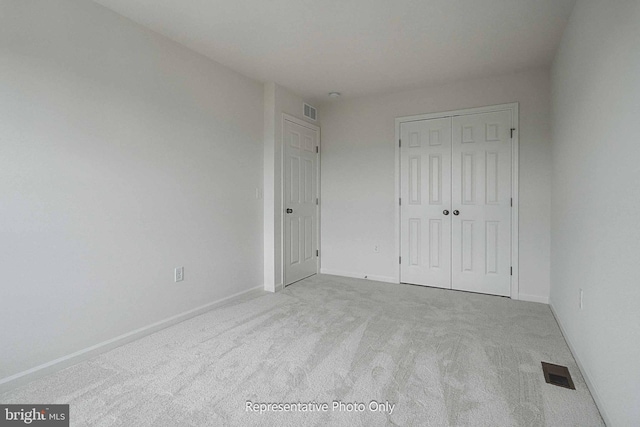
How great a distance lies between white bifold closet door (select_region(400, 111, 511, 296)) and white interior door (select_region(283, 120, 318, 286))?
48.0 inches

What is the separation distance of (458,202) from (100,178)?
3.47 metres

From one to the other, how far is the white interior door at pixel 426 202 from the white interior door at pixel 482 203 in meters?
Result: 0.10

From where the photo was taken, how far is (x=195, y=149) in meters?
2.97

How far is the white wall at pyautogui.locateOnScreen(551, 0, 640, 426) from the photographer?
50.9 inches

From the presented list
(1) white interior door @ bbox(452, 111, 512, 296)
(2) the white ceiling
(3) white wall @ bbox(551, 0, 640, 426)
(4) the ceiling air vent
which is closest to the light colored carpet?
(3) white wall @ bbox(551, 0, 640, 426)

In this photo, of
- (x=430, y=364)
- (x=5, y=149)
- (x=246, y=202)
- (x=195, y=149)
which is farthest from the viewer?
(x=246, y=202)

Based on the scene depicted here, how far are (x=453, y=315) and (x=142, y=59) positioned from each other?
11.2 ft

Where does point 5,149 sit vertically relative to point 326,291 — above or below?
above

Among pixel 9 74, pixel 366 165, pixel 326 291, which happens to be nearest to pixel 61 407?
pixel 9 74

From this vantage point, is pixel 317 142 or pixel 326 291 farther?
pixel 317 142

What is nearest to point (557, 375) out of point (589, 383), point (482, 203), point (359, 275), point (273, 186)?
point (589, 383)

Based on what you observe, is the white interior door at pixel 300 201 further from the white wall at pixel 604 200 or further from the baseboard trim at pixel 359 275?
the white wall at pixel 604 200

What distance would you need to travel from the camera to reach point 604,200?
5.29 feet

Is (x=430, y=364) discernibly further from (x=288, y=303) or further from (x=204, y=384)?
(x=288, y=303)
